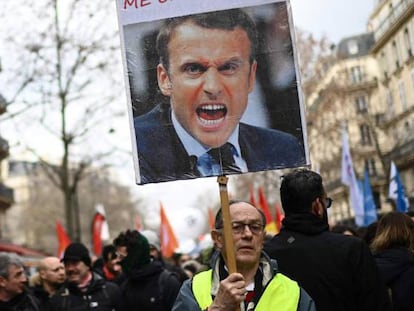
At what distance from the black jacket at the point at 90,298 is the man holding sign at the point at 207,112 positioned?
3315 millimetres

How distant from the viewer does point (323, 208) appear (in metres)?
5.07

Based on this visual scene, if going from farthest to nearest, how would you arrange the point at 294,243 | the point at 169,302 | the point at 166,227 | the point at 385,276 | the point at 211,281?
the point at 166,227 → the point at 169,302 → the point at 385,276 → the point at 294,243 → the point at 211,281

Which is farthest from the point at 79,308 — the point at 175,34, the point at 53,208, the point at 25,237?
the point at 25,237

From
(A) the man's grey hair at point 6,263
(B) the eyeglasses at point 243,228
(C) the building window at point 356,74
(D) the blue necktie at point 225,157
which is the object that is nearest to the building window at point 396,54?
(C) the building window at point 356,74

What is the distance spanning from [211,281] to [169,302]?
299 cm

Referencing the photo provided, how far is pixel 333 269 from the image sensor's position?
15.7ft

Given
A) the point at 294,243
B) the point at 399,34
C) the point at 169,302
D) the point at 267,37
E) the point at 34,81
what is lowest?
the point at 169,302

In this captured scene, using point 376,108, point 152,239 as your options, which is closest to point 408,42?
point 376,108

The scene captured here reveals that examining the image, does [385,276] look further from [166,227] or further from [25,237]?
[25,237]

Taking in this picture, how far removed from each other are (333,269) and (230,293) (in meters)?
0.99

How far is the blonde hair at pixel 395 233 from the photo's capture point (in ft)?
18.8

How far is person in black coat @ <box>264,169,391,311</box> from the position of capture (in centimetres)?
472

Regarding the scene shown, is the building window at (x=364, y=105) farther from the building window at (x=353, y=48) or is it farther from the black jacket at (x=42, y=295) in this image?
the black jacket at (x=42, y=295)

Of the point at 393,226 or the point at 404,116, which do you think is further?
the point at 404,116
